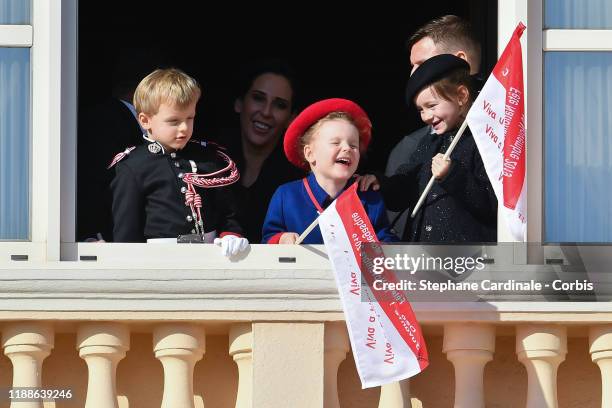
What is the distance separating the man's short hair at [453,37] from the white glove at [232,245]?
1.83 meters

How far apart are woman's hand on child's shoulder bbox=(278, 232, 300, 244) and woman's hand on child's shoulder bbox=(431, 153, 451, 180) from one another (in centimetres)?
76

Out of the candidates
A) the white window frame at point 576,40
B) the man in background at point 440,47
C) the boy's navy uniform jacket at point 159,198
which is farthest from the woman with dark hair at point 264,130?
the white window frame at point 576,40

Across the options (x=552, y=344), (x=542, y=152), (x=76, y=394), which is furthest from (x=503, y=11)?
(x=76, y=394)

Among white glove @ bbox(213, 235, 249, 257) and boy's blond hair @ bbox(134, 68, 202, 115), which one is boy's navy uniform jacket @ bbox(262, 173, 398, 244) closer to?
white glove @ bbox(213, 235, 249, 257)

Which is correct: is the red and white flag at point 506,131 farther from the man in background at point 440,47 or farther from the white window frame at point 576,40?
the man in background at point 440,47

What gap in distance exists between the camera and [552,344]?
1002 cm

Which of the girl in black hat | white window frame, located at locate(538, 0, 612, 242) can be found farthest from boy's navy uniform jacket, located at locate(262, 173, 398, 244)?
white window frame, located at locate(538, 0, 612, 242)

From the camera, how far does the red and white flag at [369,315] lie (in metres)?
9.82

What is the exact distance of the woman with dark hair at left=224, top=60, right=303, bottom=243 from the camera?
38.8 ft

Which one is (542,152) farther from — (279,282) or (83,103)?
(83,103)

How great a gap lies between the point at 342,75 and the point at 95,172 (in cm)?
372

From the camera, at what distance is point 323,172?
10758 millimetres

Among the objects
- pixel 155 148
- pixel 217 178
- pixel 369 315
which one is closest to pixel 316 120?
pixel 217 178

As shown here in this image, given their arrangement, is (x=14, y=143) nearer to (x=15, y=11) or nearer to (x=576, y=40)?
(x=15, y=11)
